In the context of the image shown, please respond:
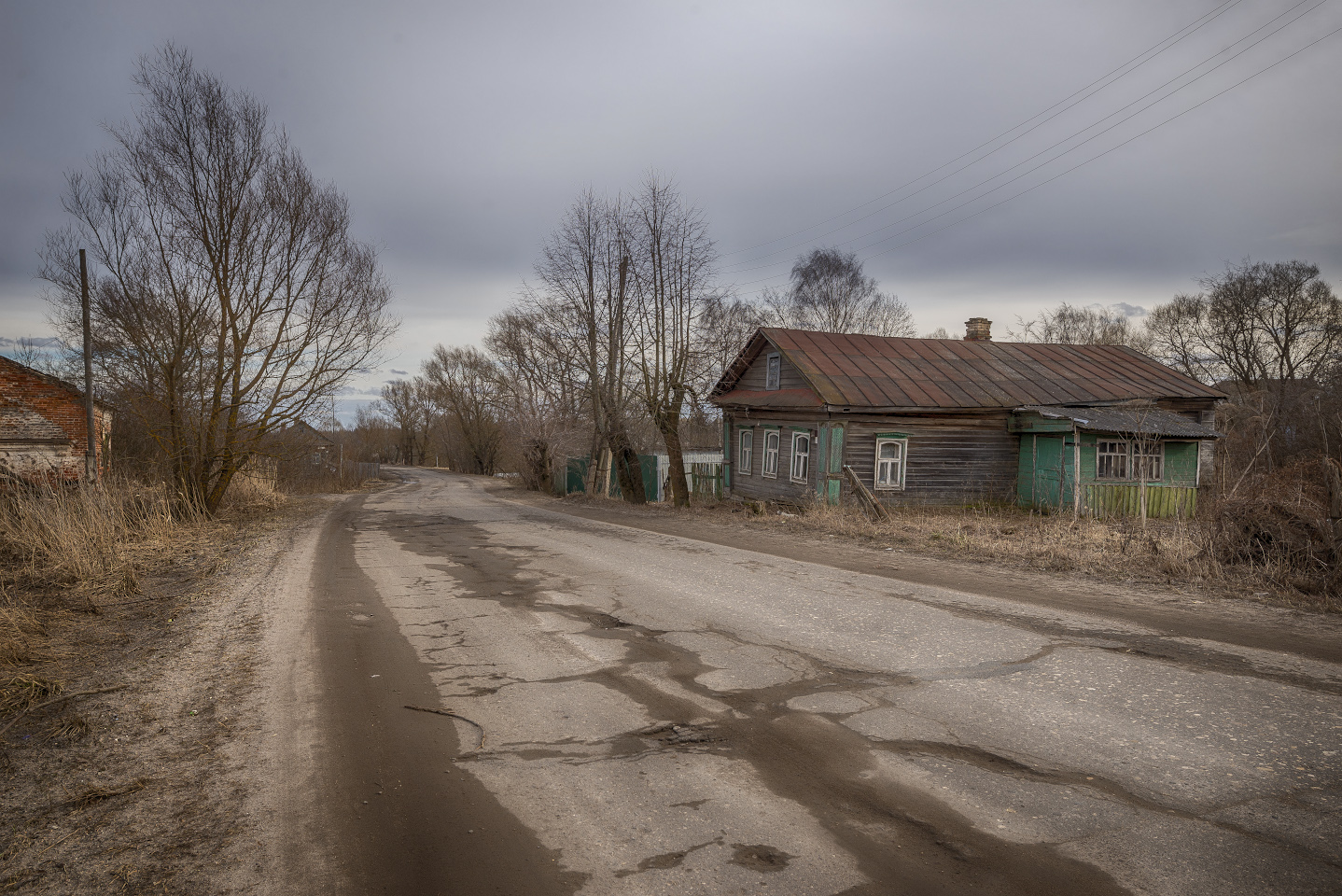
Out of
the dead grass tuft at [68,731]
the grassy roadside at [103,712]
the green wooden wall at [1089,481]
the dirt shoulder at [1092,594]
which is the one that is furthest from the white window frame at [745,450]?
the dead grass tuft at [68,731]

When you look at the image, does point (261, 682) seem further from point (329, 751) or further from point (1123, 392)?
point (1123, 392)

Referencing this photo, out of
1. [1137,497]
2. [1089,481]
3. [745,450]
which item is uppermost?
[745,450]

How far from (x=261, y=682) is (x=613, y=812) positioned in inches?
130

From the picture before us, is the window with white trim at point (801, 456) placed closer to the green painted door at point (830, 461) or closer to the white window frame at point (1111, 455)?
the green painted door at point (830, 461)

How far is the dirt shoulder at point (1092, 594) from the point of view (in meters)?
6.28

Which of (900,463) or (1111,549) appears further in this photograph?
(900,463)

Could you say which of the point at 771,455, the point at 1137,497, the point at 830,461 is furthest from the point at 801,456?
the point at 1137,497

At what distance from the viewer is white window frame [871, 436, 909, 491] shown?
62.0 ft

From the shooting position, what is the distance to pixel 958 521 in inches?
583

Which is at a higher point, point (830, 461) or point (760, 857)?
point (830, 461)

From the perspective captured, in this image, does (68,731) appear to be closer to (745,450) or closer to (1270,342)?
(745,450)

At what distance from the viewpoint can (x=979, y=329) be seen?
24.9 meters

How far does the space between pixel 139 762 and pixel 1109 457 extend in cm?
2007

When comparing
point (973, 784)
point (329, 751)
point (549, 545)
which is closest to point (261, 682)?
point (329, 751)
